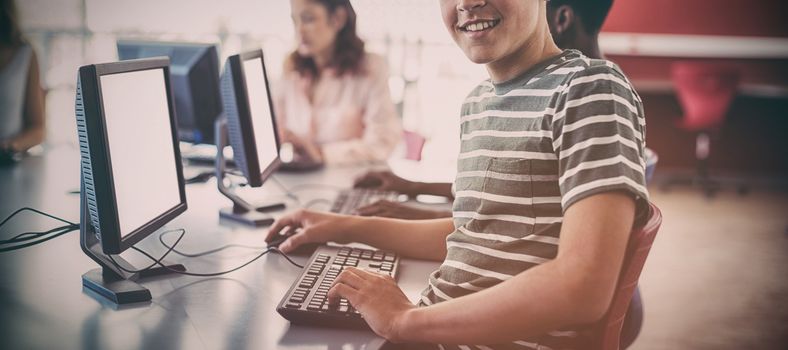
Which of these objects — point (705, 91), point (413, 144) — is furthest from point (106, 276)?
point (705, 91)

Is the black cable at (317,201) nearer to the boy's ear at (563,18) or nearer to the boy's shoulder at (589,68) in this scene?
the boy's ear at (563,18)

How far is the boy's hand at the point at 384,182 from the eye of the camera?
6.81 ft

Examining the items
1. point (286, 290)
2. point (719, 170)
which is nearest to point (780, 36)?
point (719, 170)

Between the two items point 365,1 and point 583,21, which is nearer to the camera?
point 583,21

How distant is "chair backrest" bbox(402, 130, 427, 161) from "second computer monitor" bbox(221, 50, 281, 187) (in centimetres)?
99

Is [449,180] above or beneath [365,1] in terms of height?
beneath

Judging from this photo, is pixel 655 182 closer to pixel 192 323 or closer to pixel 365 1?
pixel 365 1

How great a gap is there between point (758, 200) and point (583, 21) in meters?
4.31

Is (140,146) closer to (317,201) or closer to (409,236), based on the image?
(409,236)

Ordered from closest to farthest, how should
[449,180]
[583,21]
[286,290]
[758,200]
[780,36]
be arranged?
1. [286,290]
2. [583,21]
3. [449,180]
4. [758,200]
5. [780,36]

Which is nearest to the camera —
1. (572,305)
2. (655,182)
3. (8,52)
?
(572,305)

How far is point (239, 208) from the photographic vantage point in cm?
177

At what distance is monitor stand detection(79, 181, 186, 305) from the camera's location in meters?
1.13

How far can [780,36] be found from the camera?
6.20 meters
